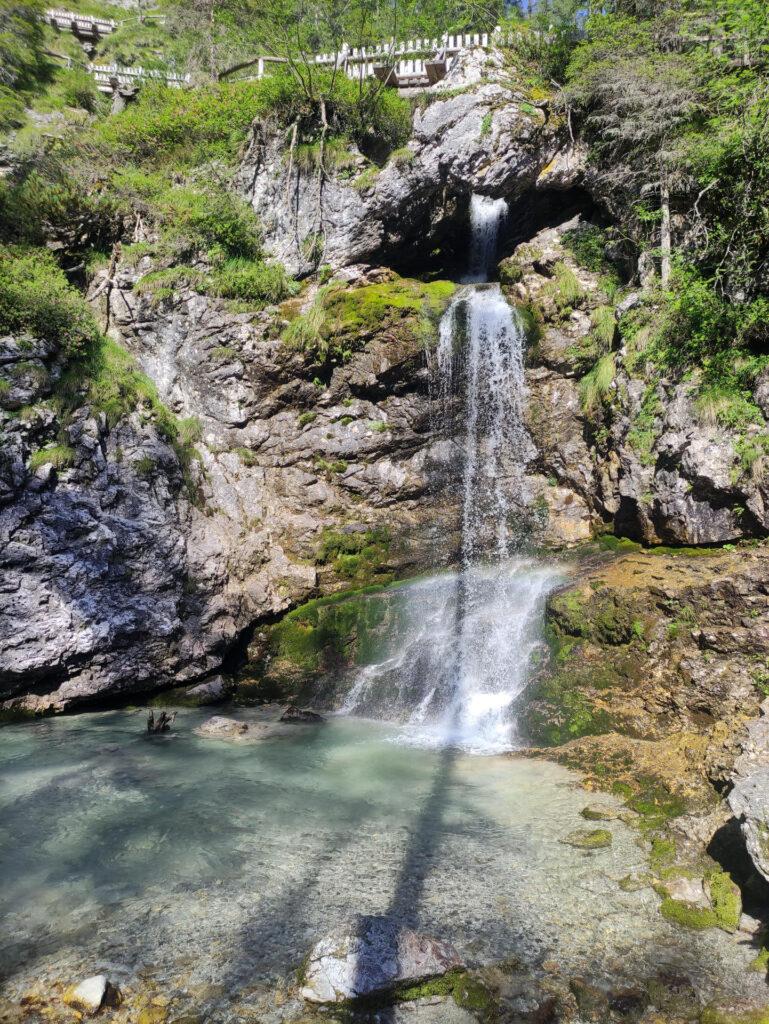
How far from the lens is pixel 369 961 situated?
3.56m

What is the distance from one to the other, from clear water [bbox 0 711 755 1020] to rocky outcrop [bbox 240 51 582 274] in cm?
1295

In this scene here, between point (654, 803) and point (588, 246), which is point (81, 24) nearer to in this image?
Answer: point (588, 246)

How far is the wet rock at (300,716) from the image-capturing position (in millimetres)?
9484

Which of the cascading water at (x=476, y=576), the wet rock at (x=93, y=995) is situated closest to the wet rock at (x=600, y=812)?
the cascading water at (x=476, y=576)

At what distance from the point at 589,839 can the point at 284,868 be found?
2.80m

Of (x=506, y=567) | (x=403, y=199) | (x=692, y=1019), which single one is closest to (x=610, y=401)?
(x=506, y=567)

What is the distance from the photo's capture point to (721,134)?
30.3 feet

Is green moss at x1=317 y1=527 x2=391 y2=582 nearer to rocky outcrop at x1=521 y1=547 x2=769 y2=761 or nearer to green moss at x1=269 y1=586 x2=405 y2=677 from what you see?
green moss at x1=269 y1=586 x2=405 y2=677

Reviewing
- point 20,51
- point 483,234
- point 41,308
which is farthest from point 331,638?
point 20,51

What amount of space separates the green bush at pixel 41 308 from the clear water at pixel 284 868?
7.64m

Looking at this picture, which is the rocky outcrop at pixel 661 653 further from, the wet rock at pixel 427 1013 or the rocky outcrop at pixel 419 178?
the rocky outcrop at pixel 419 178

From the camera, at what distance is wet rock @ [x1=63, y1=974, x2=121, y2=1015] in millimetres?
3281

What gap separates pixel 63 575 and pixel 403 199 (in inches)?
484

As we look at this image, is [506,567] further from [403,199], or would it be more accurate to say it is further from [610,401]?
[403,199]
